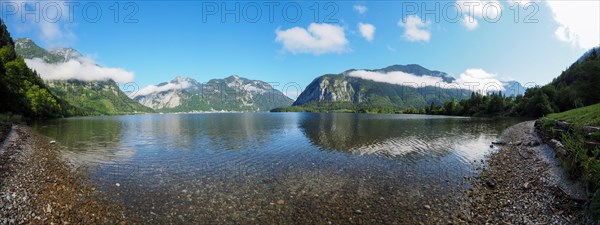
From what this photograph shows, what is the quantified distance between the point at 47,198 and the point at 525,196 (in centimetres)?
2790

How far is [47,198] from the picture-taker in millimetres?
13914

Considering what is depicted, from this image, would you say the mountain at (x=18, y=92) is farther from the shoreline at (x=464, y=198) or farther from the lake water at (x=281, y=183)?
the shoreline at (x=464, y=198)

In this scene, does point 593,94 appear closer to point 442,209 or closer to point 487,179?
point 487,179

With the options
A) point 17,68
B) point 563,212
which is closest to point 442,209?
point 563,212

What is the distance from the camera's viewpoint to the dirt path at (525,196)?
11984mm

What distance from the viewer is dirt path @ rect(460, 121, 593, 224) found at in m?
12.0

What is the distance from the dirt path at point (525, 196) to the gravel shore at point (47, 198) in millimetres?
19212

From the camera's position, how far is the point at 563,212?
12047mm

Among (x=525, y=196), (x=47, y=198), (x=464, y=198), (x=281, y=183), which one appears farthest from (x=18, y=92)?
(x=525, y=196)

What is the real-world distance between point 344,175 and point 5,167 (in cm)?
2612

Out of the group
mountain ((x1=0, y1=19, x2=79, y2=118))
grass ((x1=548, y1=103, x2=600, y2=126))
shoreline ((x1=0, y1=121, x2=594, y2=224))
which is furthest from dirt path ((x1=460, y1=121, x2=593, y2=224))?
mountain ((x1=0, y1=19, x2=79, y2=118))

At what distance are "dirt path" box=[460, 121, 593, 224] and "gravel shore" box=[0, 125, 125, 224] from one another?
19.2 meters

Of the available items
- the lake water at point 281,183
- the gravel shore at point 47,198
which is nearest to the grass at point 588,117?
the lake water at point 281,183

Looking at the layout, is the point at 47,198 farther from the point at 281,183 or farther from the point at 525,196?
the point at 525,196
